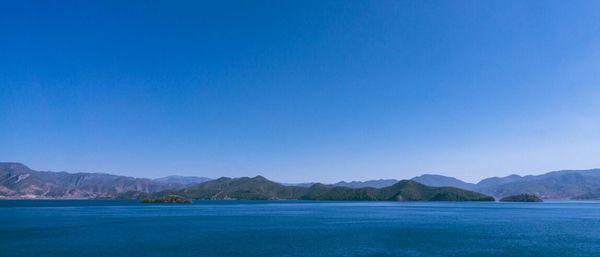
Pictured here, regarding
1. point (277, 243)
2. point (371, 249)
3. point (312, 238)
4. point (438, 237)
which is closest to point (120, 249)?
point (277, 243)

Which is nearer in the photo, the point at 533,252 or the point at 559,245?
the point at 533,252

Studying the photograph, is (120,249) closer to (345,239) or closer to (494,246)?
(345,239)

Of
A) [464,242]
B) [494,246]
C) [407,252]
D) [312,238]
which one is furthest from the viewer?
[312,238]

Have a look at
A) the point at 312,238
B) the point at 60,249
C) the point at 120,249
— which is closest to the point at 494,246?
the point at 312,238

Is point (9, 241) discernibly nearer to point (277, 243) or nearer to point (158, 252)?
point (158, 252)

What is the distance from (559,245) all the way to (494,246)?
14201 mm

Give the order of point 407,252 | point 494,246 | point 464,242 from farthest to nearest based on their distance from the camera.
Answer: point 464,242
point 494,246
point 407,252

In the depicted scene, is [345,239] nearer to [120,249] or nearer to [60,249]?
[120,249]

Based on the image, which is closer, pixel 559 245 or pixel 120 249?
pixel 120 249

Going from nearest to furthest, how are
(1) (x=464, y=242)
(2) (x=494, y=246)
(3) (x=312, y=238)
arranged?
(2) (x=494, y=246)
(1) (x=464, y=242)
(3) (x=312, y=238)

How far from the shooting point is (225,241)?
8256cm

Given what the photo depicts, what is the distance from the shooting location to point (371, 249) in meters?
70.5

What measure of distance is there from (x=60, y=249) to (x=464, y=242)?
7768 cm

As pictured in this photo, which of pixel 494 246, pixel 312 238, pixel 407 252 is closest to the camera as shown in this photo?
pixel 407 252
